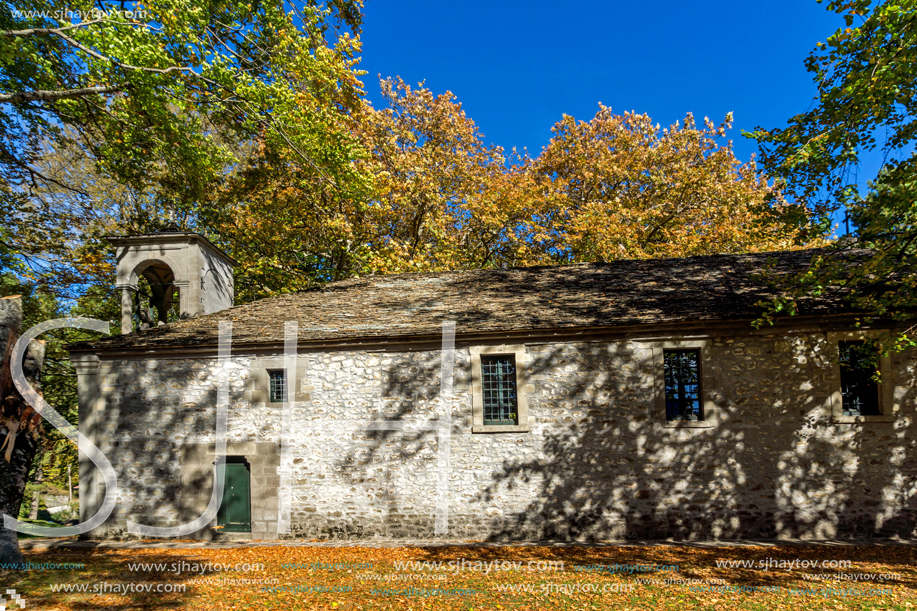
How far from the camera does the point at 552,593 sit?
21.0ft

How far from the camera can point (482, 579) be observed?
6992 millimetres

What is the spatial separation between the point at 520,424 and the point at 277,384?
537 centimetres

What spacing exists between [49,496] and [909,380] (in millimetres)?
54360

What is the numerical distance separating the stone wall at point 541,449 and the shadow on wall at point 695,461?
0.09 ft

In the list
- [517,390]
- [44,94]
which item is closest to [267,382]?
[517,390]

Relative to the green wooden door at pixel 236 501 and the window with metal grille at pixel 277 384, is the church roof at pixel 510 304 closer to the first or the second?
the window with metal grille at pixel 277 384

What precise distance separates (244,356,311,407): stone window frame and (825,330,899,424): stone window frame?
419 inches

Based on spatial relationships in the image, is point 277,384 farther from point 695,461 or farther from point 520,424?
point 695,461

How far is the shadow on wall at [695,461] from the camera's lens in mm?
9109

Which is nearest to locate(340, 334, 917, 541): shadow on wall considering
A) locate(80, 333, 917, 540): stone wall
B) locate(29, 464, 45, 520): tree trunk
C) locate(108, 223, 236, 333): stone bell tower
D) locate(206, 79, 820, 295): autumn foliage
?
locate(80, 333, 917, 540): stone wall

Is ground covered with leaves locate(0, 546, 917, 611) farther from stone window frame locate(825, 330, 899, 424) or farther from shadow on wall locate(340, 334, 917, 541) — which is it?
stone window frame locate(825, 330, 899, 424)

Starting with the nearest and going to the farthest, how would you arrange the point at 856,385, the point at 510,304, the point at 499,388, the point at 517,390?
1. the point at 856,385
2. the point at 517,390
3. the point at 499,388
4. the point at 510,304

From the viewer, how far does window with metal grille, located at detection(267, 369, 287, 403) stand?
10367 mm

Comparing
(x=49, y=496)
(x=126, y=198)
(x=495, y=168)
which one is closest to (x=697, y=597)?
(x=495, y=168)
